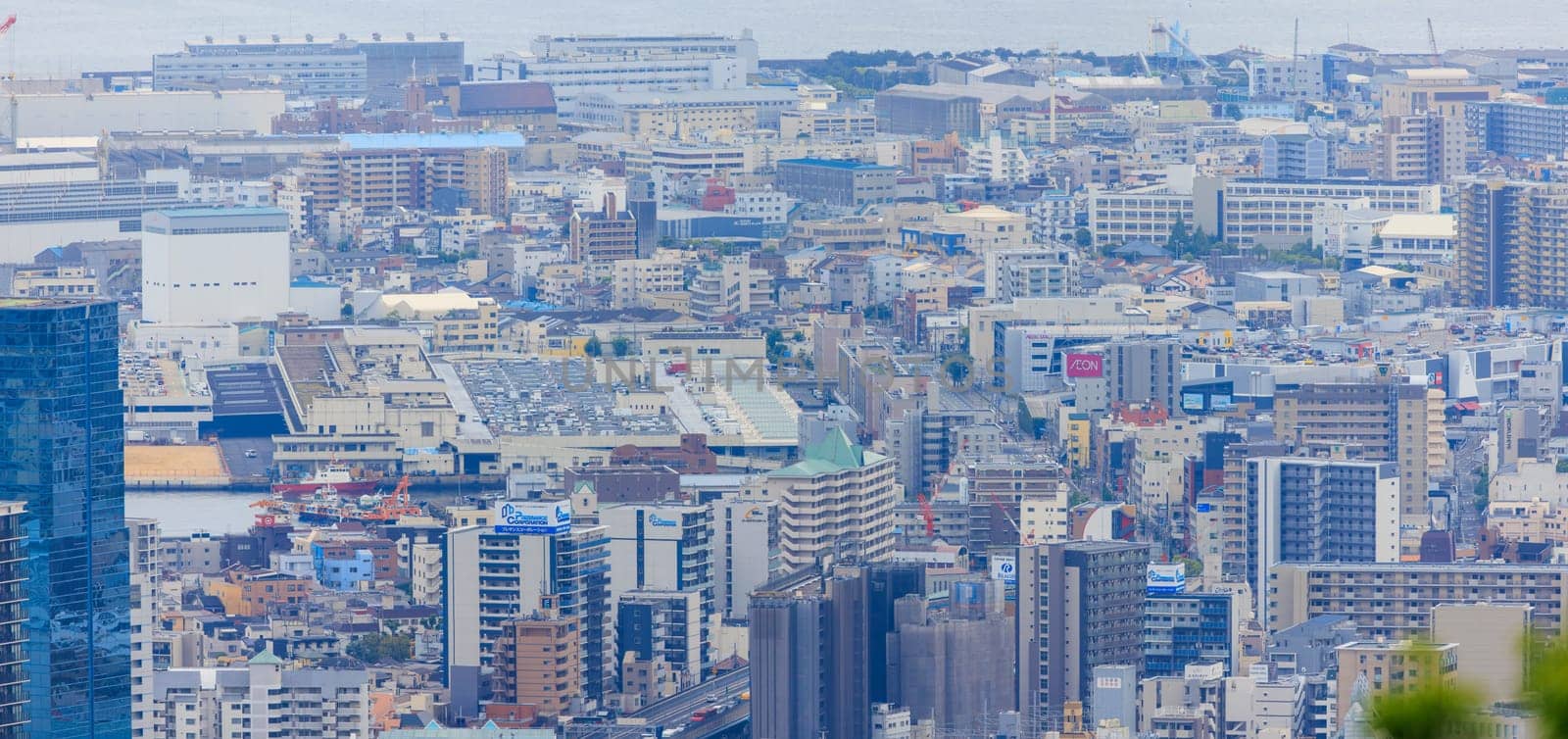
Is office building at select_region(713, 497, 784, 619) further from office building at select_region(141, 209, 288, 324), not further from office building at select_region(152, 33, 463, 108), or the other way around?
office building at select_region(152, 33, 463, 108)

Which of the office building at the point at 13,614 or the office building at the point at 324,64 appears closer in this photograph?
the office building at the point at 13,614

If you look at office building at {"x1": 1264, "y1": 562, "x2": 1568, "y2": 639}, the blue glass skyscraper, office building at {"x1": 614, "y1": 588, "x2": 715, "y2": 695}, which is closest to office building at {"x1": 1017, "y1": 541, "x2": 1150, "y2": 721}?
office building at {"x1": 1264, "y1": 562, "x2": 1568, "y2": 639}

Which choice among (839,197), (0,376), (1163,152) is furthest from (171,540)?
(1163,152)

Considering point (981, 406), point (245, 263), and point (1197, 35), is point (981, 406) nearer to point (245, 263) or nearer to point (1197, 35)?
point (245, 263)

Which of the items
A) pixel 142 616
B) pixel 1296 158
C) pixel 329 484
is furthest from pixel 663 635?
pixel 1296 158

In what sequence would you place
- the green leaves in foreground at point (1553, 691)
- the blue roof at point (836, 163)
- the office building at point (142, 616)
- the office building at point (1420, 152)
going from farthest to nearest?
the office building at point (1420, 152) → the blue roof at point (836, 163) → the office building at point (142, 616) → the green leaves in foreground at point (1553, 691)

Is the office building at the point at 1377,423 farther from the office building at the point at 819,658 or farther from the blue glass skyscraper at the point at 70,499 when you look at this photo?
the blue glass skyscraper at the point at 70,499

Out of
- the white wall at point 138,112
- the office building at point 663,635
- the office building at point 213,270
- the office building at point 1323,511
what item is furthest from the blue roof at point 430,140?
the office building at point 663,635

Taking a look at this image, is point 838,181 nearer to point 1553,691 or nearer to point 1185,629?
point 1185,629
